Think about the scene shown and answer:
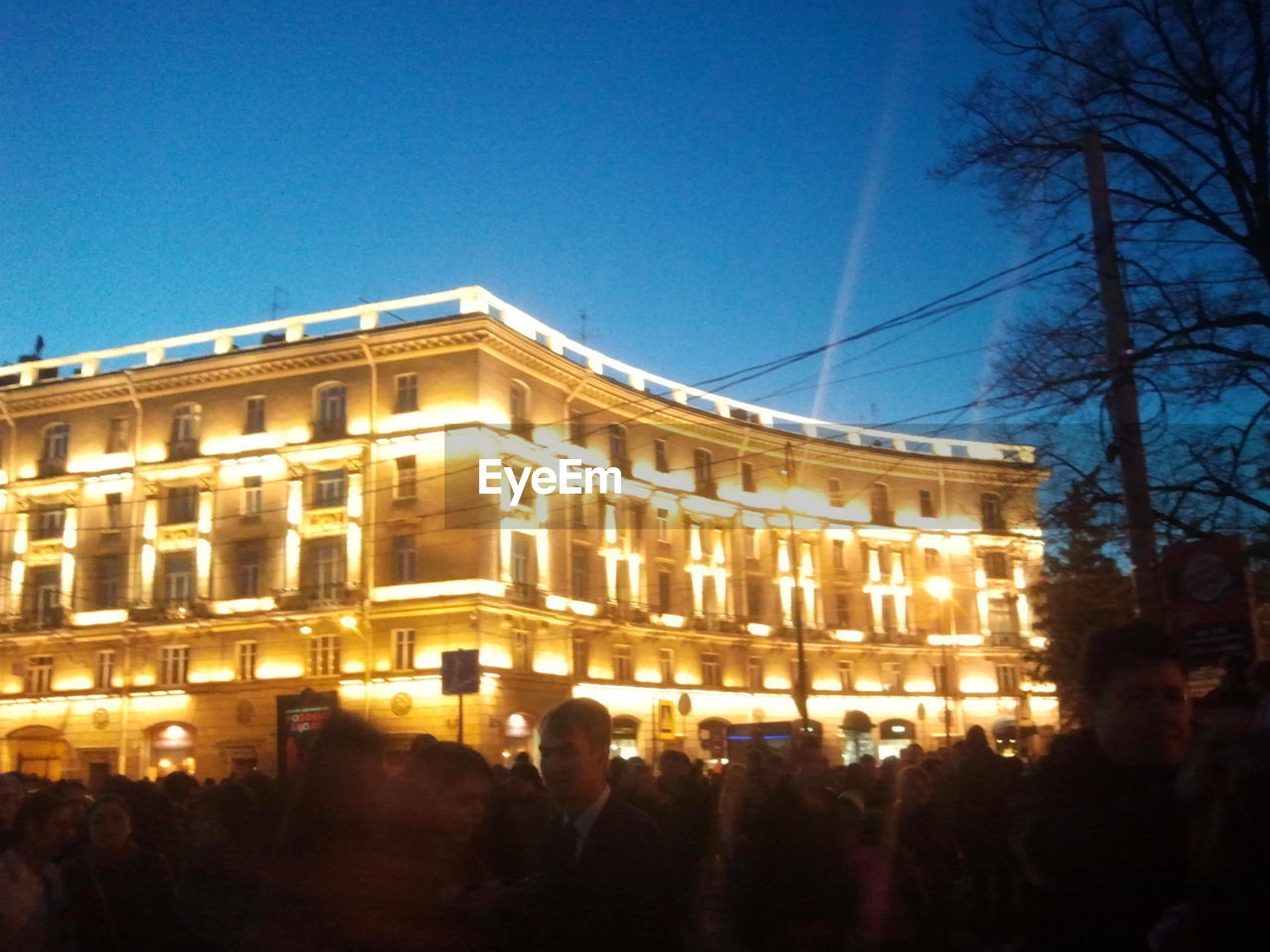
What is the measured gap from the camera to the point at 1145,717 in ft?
10.9

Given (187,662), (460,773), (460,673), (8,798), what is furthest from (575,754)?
(187,662)

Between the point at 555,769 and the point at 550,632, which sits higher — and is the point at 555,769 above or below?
below

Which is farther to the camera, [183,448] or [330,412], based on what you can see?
[183,448]

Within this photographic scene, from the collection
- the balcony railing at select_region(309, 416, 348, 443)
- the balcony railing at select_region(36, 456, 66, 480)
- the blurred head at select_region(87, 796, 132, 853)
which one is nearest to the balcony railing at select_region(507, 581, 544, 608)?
the balcony railing at select_region(309, 416, 348, 443)

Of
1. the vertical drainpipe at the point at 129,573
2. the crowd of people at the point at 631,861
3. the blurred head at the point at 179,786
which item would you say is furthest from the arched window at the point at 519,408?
the crowd of people at the point at 631,861

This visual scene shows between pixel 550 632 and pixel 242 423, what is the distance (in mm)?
13724

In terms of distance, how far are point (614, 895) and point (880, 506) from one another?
58659 millimetres

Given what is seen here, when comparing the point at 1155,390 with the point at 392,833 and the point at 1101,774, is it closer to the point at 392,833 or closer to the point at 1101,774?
the point at 1101,774

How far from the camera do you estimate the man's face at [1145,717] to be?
3.28 meters

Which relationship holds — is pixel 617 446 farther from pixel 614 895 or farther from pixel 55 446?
pixel 614 895

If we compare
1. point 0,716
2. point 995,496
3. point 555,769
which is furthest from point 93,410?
point 555,769

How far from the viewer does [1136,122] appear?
51.4 ft

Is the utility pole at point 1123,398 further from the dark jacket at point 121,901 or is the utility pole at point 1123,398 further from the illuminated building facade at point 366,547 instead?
the illuminated building facade at point 366,547

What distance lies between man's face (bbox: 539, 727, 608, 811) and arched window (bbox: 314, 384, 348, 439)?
3990 centimetres
